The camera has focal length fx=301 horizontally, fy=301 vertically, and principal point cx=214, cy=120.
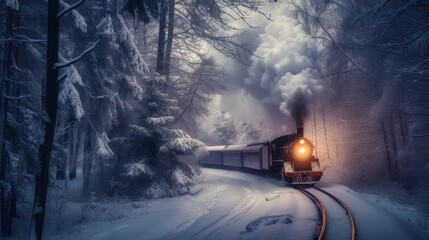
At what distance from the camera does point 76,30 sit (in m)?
11.0

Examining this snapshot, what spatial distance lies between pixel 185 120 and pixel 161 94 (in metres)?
5.33

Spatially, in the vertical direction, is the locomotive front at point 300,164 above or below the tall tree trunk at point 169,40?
below

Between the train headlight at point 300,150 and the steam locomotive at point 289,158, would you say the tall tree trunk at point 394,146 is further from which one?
the train headlight at point 300,150

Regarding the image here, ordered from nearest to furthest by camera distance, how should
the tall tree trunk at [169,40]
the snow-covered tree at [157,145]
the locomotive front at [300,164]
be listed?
the snow-covered tree at [157,145] < the locomotive front at [300,164] < the tall tree trunk at [169,40]

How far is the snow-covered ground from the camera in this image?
8.27 metres

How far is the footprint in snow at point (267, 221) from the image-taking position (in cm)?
888

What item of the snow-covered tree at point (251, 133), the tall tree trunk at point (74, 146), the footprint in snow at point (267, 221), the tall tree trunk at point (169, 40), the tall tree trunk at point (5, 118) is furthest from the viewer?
the snow-covered tree at point (251, 133)

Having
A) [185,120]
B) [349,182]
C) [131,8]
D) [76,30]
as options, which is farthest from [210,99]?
[131,8]

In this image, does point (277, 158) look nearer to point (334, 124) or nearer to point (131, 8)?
point (131, 8)

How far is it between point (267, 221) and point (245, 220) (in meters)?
0.74

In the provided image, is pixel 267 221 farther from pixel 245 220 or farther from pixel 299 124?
pixel 299 124

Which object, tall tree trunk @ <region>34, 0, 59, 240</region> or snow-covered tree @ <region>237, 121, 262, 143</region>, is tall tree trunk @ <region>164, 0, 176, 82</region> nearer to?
tall tree trunk @ <region>34, 0, 59, 240</region>

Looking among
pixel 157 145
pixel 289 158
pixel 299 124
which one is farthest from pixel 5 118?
Result: pixel 299 124

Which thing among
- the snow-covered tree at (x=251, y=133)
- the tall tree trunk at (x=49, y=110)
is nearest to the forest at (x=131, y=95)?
the tall tree trunk at (x=49, y=110)
